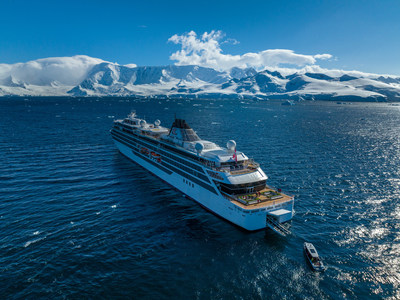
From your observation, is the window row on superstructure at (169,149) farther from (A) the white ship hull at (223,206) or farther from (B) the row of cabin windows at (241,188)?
(B) the row of cabin windows at (241,188)

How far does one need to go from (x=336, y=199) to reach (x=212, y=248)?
29.1 metres

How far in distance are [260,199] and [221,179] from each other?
23.1 ft

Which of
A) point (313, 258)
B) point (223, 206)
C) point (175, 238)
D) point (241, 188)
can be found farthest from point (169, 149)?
point (313, 258)

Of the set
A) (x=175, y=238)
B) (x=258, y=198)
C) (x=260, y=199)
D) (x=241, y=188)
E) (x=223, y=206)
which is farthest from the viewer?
(x=241, y=188)

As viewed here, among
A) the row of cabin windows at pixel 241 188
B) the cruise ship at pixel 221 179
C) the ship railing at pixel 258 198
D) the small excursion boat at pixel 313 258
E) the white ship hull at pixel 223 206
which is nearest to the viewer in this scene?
the small excursion boat at pixel 313 258

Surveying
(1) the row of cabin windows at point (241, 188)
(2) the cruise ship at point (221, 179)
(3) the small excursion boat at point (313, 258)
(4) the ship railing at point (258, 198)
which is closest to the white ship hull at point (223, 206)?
(2) the cruise ship at point (221, 179)

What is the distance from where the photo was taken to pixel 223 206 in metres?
40.1

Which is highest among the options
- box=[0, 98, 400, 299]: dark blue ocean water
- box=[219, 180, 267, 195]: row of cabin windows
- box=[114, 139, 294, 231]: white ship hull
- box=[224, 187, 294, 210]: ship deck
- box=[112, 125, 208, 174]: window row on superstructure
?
box=[112, 125, 208, 174]: window row on superstructure

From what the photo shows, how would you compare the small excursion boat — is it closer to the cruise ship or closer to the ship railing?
the cruise ship

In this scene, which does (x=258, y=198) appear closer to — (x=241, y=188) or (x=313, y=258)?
(x=241, y=188)

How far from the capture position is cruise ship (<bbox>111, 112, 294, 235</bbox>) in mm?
37562

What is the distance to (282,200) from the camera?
39406 millimetres

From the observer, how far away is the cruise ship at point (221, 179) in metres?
37.6

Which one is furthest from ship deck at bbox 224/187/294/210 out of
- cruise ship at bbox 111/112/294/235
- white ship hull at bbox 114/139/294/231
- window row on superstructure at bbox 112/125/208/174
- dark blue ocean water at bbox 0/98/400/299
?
window row on superstructure at bbox 112/125/208/174
